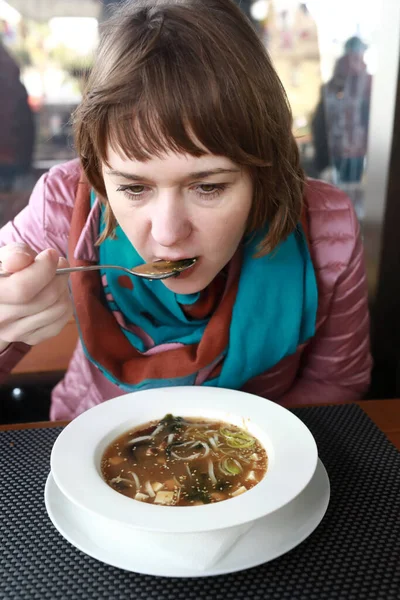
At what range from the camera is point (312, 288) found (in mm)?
1394

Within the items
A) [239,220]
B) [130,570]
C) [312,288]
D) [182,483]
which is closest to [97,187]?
[239,220]

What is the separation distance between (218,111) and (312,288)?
0.57 meters

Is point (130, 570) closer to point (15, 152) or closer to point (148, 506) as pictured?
point (148, 506)

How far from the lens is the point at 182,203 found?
1.02 meters

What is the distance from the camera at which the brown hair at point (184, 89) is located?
97 cm

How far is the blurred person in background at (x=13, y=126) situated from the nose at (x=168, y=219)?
198 cm

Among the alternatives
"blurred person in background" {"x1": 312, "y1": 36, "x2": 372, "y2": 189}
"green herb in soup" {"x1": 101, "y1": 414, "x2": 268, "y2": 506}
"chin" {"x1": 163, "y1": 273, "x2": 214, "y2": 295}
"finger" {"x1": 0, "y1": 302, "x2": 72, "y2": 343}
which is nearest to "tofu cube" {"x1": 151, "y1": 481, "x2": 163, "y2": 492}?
"green herb in soup" {"x1": 101, "y1": 414, "x2": 268, "y2": 506}

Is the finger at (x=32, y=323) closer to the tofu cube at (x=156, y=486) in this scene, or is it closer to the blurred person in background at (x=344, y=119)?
the tofu cube at (x=156, y=486)

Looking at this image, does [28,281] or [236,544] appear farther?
[28,281]

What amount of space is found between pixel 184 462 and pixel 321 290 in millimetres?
707

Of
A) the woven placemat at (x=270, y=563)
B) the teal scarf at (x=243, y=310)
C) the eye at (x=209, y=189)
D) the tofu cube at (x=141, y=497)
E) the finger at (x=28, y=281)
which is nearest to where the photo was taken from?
the woven placemat at (x=270, y=563)

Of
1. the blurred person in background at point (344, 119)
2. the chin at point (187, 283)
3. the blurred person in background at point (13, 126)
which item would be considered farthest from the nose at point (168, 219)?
the blurred person in background at point (13, 126)

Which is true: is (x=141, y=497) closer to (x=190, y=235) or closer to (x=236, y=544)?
(x=236, y=544)

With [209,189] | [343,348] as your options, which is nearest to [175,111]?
[209,189]
